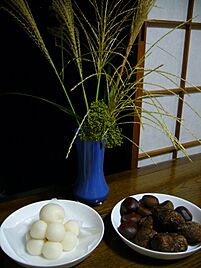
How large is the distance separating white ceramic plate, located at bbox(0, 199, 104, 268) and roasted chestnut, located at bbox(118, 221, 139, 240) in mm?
53

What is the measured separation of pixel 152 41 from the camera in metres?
1.21

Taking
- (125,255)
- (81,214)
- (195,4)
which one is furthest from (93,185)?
(195,4)

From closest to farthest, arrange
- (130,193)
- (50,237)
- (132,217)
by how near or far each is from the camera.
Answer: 1. (50,237)
2. (132,217)
3. (130,193)

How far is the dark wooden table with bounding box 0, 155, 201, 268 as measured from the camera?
74 cm

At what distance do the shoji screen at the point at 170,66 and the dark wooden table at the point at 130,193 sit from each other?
0.13 meters

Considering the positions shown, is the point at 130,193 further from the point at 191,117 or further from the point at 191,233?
the point at 191,117

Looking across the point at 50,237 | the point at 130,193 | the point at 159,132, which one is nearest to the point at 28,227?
the point at 50,237

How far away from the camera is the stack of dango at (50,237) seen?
0.71m

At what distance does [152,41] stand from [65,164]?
706 mm

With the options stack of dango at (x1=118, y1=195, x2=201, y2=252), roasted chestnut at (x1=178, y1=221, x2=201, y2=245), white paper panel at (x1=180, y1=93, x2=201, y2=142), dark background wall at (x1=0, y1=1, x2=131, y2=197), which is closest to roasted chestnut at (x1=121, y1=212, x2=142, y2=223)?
stack of dango at (x1=118, y1=195, x2=201, y2=252)

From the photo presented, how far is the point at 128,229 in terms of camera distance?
766mm

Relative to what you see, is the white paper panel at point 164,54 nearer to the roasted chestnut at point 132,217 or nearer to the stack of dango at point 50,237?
the roasted chestnut at point 132,217

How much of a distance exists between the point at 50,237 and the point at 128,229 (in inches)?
7.7

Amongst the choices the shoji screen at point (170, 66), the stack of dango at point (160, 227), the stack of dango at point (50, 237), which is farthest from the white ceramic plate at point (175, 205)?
the shoji screen at point (170, 66)
